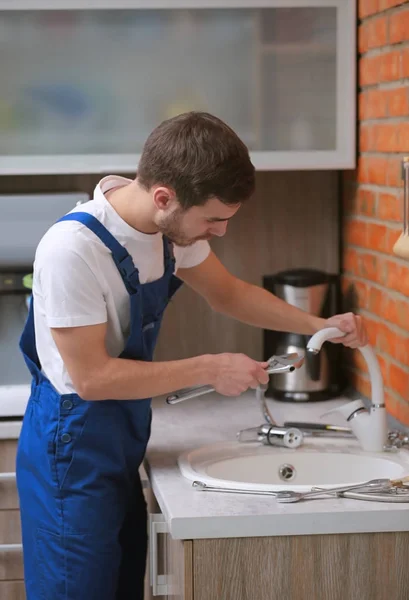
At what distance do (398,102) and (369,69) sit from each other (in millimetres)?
264

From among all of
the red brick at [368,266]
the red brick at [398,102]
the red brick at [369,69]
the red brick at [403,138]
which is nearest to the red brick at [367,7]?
the red brick at [369,69]

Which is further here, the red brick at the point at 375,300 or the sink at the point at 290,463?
the red brick at the point at 375,300

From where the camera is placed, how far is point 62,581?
183 centimetres

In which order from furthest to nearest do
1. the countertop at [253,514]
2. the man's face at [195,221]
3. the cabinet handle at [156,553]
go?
the cabinet handle at [156,553]
the man's face at [195,221]
the countertop at [253,514]

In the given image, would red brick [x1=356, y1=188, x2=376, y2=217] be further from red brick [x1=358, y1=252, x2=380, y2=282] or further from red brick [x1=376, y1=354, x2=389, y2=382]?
red brick [x1=376, y1=354, x2=389, y2=382]

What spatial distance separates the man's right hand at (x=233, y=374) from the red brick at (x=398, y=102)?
736 mm

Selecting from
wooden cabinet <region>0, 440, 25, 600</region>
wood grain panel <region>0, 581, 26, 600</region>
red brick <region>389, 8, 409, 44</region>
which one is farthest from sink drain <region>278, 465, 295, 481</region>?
red brick <region>389, 8, 409, 44</region>

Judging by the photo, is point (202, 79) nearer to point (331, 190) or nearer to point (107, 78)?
point (107, 78)

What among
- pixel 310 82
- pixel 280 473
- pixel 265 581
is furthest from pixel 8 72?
pixel 265 581

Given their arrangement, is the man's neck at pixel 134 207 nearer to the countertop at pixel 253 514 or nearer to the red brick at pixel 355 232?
the countertop at pixel 253 514

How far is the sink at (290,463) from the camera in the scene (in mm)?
2051

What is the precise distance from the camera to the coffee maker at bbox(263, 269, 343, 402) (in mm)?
2588

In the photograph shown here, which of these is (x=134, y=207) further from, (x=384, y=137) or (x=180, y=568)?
(x=384, y=137)

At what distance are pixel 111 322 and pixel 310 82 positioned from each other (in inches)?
40.5
